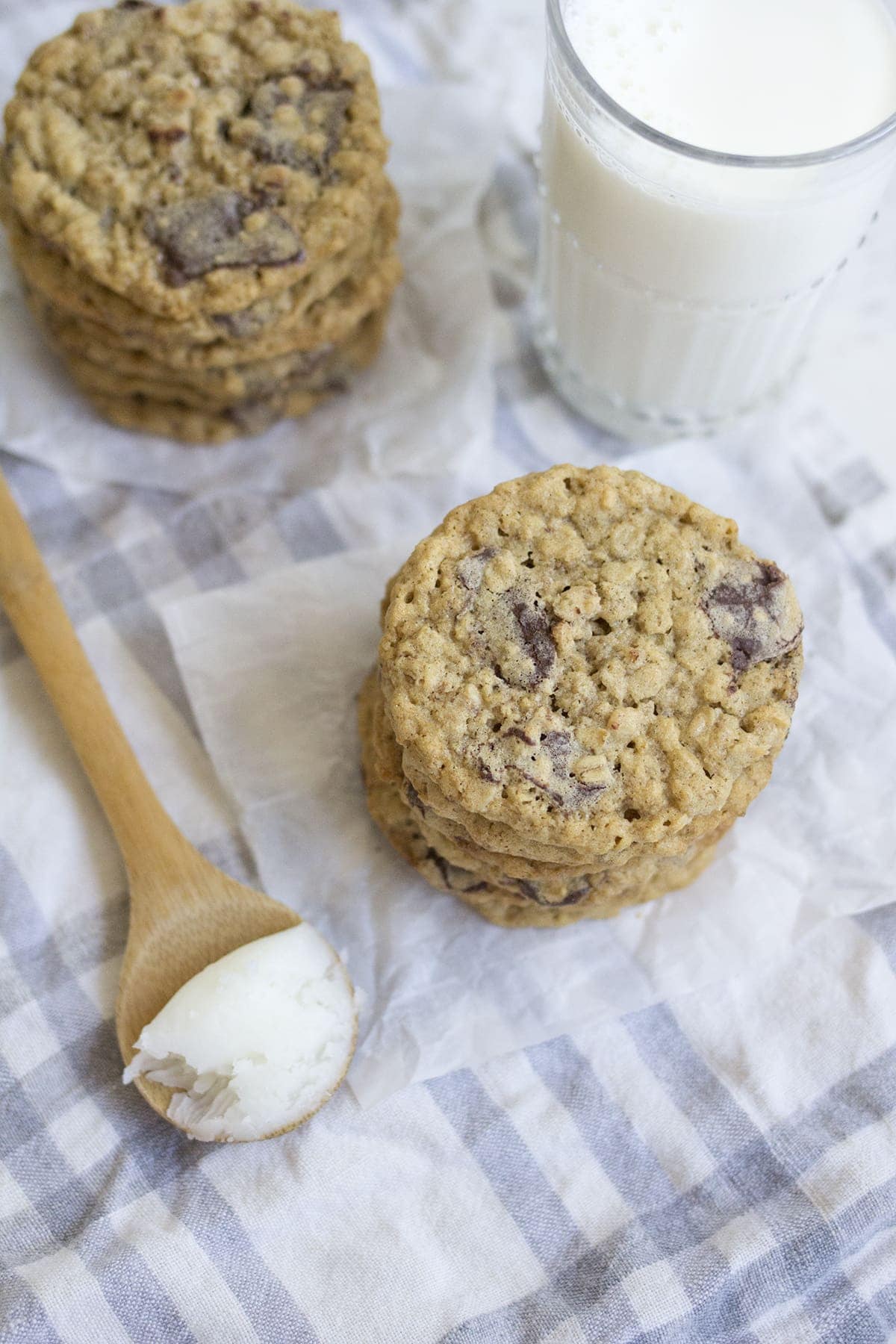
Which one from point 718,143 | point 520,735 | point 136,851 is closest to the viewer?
point 520,735

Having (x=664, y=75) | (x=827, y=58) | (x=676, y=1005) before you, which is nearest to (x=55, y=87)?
(x=664, y=75)

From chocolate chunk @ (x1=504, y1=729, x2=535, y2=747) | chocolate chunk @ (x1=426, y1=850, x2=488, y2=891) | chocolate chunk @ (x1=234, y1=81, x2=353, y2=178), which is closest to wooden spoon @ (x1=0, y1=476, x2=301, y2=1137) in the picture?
chocolate chunk @ (x1=426, y1=850, x2=488, y2=891)

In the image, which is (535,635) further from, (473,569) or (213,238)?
(213,238)

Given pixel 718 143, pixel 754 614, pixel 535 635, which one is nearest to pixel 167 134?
pixel 718 143

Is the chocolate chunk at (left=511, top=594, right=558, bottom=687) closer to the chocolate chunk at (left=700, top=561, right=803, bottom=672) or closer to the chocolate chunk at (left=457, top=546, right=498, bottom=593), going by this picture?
the chocolate chunk at (left=457, top=546, right=498, bottom=593)

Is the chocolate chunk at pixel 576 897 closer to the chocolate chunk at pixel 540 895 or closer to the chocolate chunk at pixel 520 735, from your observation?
the chocolate chunk at pixel 540 895

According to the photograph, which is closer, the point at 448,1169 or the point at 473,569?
the point at 473,569
